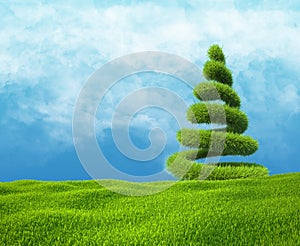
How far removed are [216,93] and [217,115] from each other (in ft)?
3.08

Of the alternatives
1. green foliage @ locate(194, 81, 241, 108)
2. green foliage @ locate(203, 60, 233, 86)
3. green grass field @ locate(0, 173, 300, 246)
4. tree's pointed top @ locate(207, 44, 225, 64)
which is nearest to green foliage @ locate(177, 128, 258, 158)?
green foliage @ locate(194, 81, 241, 108)

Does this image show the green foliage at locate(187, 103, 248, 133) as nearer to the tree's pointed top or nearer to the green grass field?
the tree's pointed top

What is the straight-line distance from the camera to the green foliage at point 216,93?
15.6 meters

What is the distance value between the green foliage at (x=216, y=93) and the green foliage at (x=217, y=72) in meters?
0.51

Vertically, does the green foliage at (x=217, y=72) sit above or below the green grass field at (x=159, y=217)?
above

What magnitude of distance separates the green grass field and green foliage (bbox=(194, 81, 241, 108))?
4.95 metres

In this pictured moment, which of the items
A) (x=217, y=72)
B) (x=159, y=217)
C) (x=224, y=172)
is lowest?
(x=159, y=217)

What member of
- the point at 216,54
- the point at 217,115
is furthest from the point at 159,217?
the point at 216,54

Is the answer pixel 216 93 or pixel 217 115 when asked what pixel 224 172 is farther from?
pixel 216 93

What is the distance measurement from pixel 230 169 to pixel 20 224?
A: 8212 mm

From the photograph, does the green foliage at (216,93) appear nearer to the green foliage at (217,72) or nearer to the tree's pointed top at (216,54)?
the green foliage at (217,72)

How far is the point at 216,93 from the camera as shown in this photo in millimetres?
15656

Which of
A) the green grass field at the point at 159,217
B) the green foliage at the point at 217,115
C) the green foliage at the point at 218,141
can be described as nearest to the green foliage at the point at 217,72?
the green foliage at the point at 217,115

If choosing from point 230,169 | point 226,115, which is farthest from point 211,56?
point 230,169
